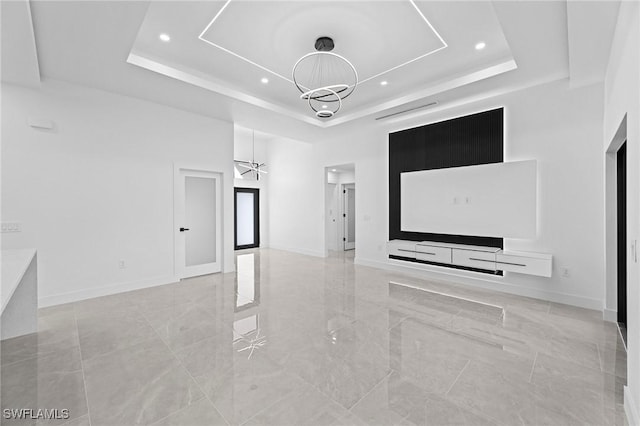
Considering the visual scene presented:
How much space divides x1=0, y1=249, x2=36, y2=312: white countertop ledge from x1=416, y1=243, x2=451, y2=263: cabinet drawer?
4.99 metres

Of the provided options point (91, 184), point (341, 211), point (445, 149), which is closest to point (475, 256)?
point (445, 149)

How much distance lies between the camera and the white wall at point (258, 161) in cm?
853

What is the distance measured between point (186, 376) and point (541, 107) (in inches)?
215

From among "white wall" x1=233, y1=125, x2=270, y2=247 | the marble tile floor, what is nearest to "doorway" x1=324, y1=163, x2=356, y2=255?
"white wall" x1=233, y1=125, x2=270, y2=247

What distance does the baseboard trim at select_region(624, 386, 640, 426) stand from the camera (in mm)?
1637

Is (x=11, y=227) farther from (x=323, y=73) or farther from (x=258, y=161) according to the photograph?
(x=258, y=161)

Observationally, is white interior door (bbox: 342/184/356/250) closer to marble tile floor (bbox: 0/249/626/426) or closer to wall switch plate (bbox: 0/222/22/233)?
marble tile floor (bbox: 0/249/626/426)

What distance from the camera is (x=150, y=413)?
1793mm

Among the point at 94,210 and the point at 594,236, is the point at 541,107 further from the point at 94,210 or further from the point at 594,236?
the point at 94,210

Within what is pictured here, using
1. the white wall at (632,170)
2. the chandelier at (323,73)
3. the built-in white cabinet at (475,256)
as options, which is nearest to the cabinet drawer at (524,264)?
the built-in white cabinet at (475,256)

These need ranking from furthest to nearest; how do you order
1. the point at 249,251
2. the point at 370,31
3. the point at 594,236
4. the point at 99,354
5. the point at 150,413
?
the point at 249,251
the point at 594,236
the point at 370,31
the point at 99,354
the point at 150,413

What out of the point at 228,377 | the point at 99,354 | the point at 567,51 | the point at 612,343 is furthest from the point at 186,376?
the point at 567,51

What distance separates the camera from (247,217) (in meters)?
8.89

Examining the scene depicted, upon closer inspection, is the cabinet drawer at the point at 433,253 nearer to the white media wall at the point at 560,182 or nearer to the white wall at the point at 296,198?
the white media wall at the point at 560,182
